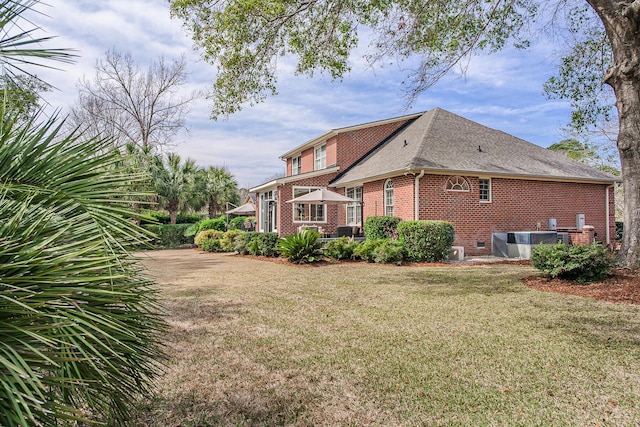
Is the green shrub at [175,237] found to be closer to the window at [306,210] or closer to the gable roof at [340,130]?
the window at [306,210]

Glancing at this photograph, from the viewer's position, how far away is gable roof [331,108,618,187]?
15869 millimetres

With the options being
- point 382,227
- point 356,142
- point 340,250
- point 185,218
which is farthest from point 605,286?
point 185,218

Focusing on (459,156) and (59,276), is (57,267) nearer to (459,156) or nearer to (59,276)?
(59,276)

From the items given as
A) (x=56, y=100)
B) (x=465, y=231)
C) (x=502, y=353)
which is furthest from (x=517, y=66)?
(x=56, y=100)

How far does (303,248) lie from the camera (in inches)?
495

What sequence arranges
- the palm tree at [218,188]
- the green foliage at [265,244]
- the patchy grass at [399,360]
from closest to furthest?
the patchy grass at [399,360], the green foliage at [265,244], the palm tree at [218,188]

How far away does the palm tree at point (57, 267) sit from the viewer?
117 cm

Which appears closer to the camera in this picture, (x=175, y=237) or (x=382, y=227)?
(x=382, y=227)

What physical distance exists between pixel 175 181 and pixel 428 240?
19064mm

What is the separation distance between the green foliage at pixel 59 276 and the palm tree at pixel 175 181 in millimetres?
24614

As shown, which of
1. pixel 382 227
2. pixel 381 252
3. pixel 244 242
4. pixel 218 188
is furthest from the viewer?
pixel 218 188

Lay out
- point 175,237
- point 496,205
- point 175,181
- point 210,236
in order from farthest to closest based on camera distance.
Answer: point 175,181 → point 175,237 → point 210,236 → point 496,205

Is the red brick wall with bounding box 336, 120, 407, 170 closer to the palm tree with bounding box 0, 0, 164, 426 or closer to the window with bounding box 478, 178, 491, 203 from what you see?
the window with bounding box 478, 178, 491, 203

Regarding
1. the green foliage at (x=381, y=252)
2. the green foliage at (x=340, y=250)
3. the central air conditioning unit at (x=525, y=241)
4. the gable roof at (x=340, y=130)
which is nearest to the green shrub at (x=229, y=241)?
the green foliage at (x=340, y=250)
